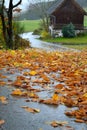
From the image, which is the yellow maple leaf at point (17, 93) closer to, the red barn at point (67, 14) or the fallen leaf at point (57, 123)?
the fallen leaf at point (57, 123)

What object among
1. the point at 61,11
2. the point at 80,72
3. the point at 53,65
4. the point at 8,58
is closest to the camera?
the point at 80,72

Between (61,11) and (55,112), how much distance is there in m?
72.8

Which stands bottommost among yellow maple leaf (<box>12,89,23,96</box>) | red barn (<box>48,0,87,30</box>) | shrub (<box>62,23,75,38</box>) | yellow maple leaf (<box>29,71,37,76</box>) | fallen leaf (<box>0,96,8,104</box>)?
shrub (<box>62,23,75,38</box>)

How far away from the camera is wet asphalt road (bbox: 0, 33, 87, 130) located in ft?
19.5

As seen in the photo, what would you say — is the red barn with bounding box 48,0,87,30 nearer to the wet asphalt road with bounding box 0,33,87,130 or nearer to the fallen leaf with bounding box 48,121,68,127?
the wet asphalt road with bounding box 0,33,87,130

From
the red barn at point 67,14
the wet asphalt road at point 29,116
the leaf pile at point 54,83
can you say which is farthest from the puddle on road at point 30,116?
the red barn at point 67,14

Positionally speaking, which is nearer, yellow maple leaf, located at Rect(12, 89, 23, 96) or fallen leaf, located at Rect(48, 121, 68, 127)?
fallen leaf, located at Rect(48, 121, 68, 127)

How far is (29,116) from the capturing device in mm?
6395

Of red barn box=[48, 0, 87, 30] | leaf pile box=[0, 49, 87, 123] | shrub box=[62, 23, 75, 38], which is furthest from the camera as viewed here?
red barn box=[48, 0, 87, 30]

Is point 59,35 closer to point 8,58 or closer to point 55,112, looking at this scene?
point 8,58

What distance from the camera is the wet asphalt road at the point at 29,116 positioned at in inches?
234

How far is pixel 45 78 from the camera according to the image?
371 inches

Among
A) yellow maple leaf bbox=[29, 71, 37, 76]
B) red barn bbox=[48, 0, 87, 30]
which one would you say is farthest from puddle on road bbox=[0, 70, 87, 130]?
red barn bbox=[48, 0, 87, 30]

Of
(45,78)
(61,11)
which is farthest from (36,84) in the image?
(61,11)
